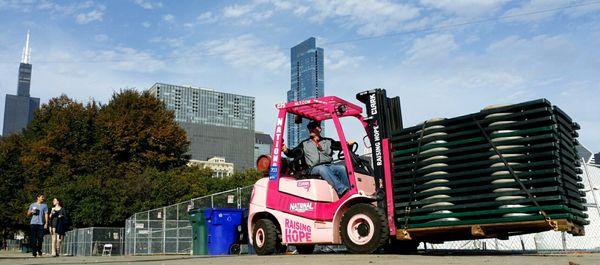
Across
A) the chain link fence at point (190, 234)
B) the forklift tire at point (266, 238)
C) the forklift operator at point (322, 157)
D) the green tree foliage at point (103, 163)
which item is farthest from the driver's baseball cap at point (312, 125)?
the green tree foliage at point (103, 163)

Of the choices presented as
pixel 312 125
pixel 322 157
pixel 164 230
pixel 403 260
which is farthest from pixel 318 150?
pixel 164 230

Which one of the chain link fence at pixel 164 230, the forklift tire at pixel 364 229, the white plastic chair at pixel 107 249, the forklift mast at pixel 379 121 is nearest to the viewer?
the forklift tire at pixel 364 229

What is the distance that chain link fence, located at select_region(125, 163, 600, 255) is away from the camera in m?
14.3

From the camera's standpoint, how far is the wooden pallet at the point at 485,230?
7.10 metres

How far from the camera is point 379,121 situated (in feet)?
30.6

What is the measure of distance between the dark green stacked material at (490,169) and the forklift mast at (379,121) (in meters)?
0.47

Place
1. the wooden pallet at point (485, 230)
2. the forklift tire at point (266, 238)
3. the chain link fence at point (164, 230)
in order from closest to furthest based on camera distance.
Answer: the wooden pallet at point (485, 230) → the forklift tire at point (266, 238) → the chain link fence at point (164, 230)

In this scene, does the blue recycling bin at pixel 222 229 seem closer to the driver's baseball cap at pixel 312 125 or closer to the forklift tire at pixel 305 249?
the forklift tire at pixel 305 249

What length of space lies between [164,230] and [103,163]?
65.7 ft

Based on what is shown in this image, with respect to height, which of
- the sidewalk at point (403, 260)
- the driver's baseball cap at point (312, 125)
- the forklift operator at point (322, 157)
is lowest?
the sidewalk at point (403, 260)

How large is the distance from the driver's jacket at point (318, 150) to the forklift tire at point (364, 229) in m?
1.61

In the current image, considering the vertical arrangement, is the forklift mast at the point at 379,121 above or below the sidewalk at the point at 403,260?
above

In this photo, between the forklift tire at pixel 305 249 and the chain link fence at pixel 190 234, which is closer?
the forklift tire at pixel 305 249

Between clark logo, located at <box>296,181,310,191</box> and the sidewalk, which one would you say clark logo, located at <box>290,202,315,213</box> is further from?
the sidewalk
